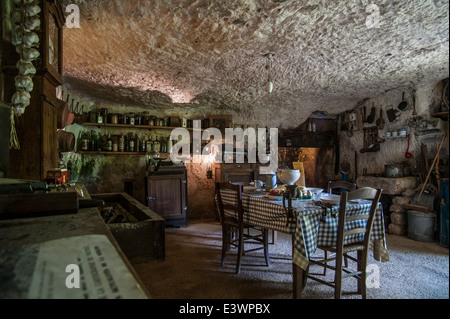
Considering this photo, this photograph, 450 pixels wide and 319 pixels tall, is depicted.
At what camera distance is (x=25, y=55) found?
155 cm

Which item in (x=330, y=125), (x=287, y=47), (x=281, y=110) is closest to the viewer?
(x=287, y=47)

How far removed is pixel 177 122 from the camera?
5.44 m

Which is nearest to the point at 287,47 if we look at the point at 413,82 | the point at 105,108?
the point at 413,82

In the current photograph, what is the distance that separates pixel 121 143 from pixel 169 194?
144 centimetres

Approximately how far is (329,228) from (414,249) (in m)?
2.42

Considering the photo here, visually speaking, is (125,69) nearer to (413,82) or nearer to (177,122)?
(177,122)

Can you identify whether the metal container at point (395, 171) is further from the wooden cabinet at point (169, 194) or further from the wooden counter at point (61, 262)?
the wooden counter at point (61, 262)

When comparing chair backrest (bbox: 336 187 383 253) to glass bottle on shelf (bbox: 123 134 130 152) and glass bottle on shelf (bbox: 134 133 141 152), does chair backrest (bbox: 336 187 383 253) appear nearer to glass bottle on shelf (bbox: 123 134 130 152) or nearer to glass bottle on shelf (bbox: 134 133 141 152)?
glass bottle on shelf (bbox: 134 133 141 152)

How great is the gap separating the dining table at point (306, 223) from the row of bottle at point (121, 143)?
3.27 metres

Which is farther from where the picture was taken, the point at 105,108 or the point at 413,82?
the point at 105,108

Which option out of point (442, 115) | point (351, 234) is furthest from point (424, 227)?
point (351, 234)

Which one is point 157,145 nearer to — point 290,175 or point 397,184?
point 290,175

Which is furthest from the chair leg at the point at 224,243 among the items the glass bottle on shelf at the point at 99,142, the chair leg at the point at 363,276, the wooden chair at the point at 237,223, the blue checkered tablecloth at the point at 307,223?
the glass bottle on shelf at the point at 99,142

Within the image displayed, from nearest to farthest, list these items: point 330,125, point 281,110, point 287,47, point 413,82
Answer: point 287,47 → point 413,82 → point 281,110 → point 330,125
